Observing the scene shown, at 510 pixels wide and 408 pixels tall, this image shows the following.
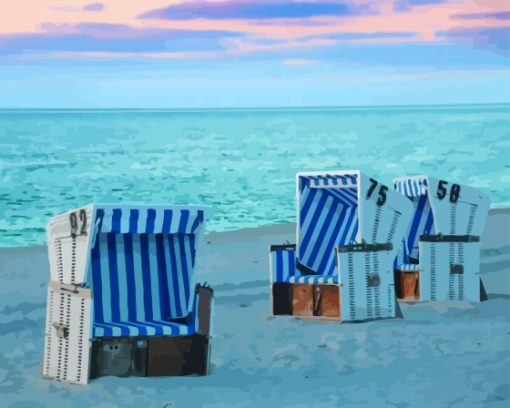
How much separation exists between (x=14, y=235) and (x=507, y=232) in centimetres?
1260

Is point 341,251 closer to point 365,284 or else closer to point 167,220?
point 365,284

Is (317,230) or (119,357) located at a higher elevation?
(317,230)

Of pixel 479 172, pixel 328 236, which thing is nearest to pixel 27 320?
pixel 328 236

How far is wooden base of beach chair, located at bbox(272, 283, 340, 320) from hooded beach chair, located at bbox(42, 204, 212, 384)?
2221mm

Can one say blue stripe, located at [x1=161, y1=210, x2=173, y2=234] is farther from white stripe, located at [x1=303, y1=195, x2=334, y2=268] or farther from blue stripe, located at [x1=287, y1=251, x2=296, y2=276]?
white stripe, located at [x1=303, y1=195, x2=334, y2=268]

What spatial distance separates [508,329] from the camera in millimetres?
11234

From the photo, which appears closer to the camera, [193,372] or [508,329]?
[193,372]

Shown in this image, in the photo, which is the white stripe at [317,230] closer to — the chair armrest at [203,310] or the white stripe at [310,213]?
the white stripe at [310,213]

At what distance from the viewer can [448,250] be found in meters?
12.9

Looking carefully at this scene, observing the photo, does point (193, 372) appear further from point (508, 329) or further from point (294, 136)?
point (294, 136)

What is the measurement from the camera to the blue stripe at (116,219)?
884 centimetres

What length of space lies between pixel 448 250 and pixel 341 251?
187cm

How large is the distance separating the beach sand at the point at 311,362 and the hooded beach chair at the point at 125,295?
0.15 meters

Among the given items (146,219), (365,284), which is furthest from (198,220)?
(365,284)
